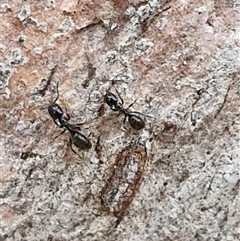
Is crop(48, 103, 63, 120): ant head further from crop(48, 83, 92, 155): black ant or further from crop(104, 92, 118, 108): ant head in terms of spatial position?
crop(104, 92, 118, 108): ant head

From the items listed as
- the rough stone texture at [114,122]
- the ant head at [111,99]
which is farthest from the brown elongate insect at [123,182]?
the ant head at [111,99]

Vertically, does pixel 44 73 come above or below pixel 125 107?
above

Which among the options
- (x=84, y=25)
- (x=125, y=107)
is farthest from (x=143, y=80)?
(x=84, y=25)

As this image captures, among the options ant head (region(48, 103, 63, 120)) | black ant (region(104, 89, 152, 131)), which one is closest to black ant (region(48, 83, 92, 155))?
ant head (region(48, 103, 63, 120))

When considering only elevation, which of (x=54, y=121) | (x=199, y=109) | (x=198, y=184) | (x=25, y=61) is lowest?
(x=198, y=184)

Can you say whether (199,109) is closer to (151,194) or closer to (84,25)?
(151,194)

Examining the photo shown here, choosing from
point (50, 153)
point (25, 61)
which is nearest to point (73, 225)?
point (50, 153)
